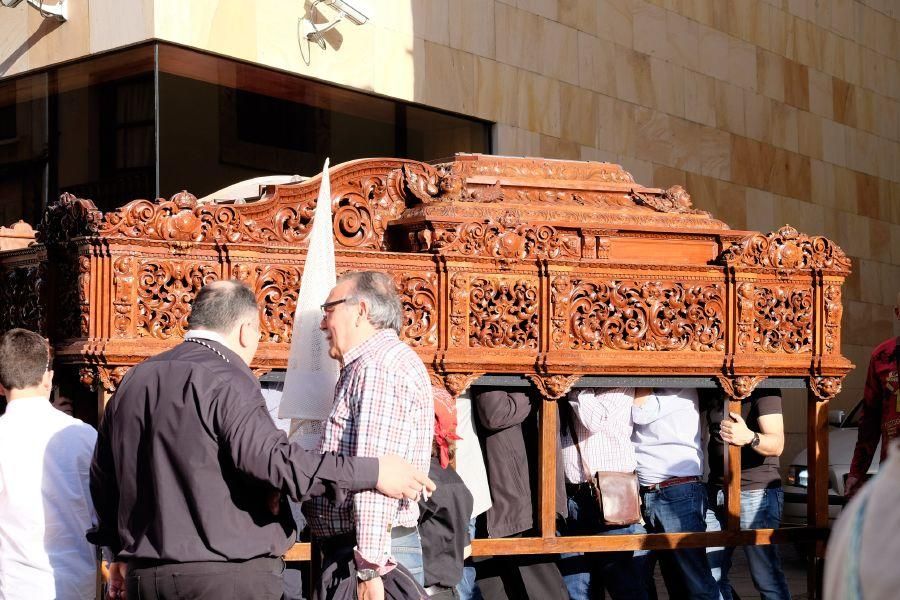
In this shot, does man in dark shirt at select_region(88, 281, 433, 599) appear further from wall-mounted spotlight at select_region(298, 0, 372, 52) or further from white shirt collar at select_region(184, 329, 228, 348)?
wall-mounted spotlight at select_region(298, 0, 372, 52)

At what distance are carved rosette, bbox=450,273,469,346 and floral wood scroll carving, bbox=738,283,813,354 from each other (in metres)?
1.42

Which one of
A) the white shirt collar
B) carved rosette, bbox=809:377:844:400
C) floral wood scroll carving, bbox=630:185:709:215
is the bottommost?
carved rosette, bbox=809:377:844:400

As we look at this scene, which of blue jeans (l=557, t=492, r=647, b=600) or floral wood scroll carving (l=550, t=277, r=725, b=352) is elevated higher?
floral wood scroll carving (l=550, t=277, r=725, b=352)

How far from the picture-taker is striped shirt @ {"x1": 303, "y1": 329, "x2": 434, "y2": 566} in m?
4.04

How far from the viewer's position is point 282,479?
382 cm

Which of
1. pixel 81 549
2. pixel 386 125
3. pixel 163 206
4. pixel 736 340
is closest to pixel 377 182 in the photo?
pixel 163 206

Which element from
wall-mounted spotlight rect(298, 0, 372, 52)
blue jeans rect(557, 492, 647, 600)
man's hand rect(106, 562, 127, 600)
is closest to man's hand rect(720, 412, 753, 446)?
blue jeans rect(557, 492, 647, 600)

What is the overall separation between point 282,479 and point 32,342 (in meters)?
1.28

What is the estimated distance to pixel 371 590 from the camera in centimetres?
405

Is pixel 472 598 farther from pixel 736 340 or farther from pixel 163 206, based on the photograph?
pixel 163 206

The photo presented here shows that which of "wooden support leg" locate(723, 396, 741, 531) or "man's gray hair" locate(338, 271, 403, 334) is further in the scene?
"wooden support leg" locate(723, 396, 741, 531)

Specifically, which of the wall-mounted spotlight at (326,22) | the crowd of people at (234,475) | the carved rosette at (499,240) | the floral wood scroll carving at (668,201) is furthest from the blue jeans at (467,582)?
the wall-mounted spotlight at (326,22)

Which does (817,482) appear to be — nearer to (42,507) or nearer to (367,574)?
(367,574)

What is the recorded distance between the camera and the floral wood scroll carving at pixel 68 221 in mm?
5316
